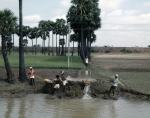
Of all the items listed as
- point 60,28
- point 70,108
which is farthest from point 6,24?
point 60,28

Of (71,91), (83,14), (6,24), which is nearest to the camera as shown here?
(71,91)

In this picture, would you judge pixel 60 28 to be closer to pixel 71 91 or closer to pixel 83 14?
pixel 83 14

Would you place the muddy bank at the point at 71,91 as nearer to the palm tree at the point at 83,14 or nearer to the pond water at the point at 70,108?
the pond water at the point at 70,108

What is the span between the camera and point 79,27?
187ft

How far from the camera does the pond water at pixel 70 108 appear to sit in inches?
629

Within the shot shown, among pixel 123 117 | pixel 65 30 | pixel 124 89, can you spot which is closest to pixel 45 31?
pixel 65 30

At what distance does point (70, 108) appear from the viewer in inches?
697

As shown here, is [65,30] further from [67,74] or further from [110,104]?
[110,104]

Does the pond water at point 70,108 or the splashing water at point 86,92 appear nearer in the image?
the pond water at point 70,108

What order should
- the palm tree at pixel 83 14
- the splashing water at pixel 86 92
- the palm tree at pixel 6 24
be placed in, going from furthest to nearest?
1. the palm tree at pixel 83 14
2. the palm tree at pixel 6 24
3. the splashing water at pixel 86 92

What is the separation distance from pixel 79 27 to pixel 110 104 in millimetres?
38902

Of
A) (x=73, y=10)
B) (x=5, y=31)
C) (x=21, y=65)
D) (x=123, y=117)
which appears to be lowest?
(x=123, y=117)

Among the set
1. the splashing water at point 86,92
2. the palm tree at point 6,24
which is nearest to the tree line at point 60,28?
the palm tree at point 6,24

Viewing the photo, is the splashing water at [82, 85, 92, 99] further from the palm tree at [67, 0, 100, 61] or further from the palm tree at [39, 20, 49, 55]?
the palm tree at [39, 20, 49, 55]
